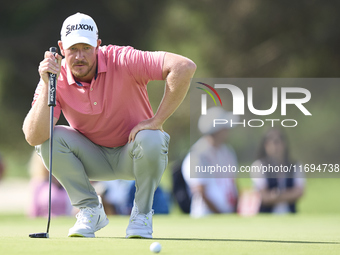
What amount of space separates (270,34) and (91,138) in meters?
7.50

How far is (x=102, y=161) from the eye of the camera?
12.9ft

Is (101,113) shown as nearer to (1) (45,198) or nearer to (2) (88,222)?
(2) (88,222)

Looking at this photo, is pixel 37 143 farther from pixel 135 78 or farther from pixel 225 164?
pixel 225 164

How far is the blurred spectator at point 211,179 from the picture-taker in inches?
276

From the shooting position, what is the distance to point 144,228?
3566mm

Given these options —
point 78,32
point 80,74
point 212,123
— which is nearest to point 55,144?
point 80,74

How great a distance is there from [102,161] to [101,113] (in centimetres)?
35

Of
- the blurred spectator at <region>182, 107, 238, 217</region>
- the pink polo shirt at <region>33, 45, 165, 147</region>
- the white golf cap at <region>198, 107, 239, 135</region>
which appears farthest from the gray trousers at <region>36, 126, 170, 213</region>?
the white golf cap at <region>198, 107, 239, 135</region>

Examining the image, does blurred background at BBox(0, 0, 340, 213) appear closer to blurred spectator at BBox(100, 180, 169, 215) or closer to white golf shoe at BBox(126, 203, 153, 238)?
blurred spectator at BBox(100, 180, 169, 215)

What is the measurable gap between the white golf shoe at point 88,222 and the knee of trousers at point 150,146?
0.45 meters

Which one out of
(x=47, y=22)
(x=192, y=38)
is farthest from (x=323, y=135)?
(x=47, y=22)

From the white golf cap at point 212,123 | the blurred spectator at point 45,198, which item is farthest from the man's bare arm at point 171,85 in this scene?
the white golf cap at point 212,123

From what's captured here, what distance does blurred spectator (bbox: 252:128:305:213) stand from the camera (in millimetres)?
6961

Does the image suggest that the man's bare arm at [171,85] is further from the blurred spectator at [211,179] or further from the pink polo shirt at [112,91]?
the blurred spectator at [211,179]
